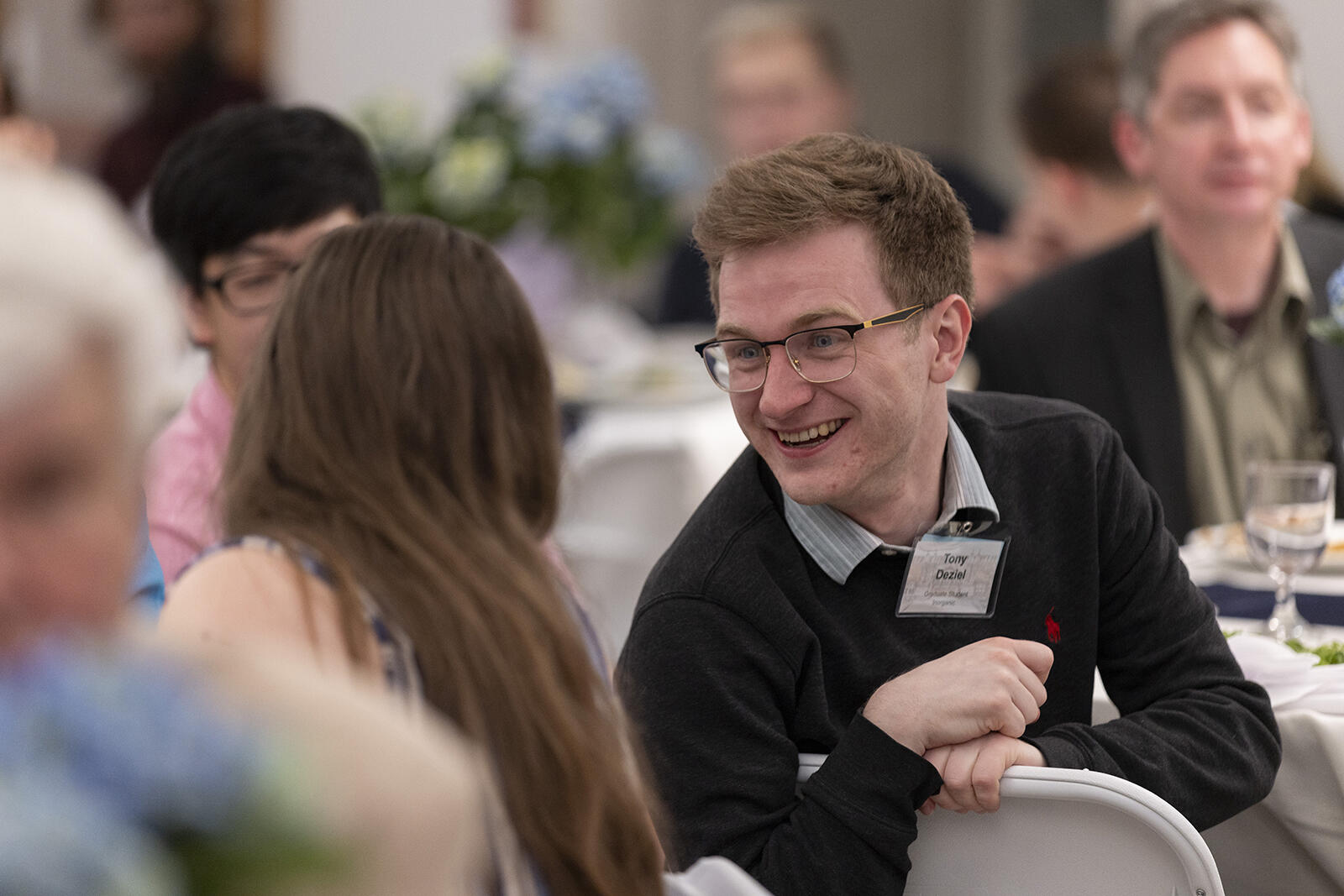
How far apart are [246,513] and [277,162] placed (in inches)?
44.1

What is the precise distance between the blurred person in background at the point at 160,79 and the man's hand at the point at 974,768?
4614mm

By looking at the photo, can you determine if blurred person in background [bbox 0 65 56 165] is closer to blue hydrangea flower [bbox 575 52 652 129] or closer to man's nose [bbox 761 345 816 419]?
blue hydrangea flower [bbox 575 52 652 129]

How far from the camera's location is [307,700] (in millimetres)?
448

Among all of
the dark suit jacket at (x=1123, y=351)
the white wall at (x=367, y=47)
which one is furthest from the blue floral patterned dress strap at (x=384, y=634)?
the white wall at (x=367, y=47)

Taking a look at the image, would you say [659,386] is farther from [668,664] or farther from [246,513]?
[246,513]

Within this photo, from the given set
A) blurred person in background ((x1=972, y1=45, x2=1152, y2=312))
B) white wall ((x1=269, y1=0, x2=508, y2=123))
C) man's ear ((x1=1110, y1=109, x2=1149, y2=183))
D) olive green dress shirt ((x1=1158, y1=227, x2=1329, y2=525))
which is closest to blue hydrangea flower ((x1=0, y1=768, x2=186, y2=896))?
olive green dress shirt ((x1=1158, y1=227, x2=1329, y2=525))

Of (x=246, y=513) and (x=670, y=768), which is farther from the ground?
(x=246, y=513)

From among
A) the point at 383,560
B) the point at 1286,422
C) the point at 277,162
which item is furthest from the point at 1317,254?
the point at 383,560

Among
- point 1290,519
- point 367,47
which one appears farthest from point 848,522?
point 367,47

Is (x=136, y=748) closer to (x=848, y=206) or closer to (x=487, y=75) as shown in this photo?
(x=848, y=206)

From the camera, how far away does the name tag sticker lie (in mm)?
1521

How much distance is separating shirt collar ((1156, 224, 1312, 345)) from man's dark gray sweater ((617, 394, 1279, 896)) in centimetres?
127

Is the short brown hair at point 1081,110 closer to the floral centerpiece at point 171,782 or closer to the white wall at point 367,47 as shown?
the floral centerpiece at point 171,782

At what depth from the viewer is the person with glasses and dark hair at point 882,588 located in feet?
4.41
